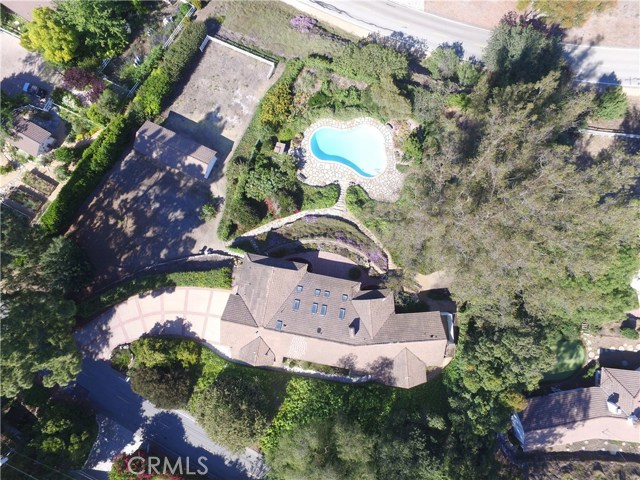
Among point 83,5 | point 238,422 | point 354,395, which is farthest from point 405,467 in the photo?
point 83,5

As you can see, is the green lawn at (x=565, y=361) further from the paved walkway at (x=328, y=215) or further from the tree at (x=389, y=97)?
the tree at (x=389, y=97)

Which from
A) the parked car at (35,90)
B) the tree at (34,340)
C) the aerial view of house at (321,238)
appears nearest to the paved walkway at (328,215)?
the aerial view of house at (321,238)

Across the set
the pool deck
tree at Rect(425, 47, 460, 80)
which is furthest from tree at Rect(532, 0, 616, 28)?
the pool deck

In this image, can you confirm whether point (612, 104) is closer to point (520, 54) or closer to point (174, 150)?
point (520, 54)

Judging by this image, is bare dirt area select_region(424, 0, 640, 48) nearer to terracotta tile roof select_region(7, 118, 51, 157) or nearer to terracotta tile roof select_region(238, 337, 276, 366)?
terracotta tile roof select_region(238, 337, 276, 366)

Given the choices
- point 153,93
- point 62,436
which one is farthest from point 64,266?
point 153,93

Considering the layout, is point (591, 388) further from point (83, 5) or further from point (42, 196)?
point (83, 5)
